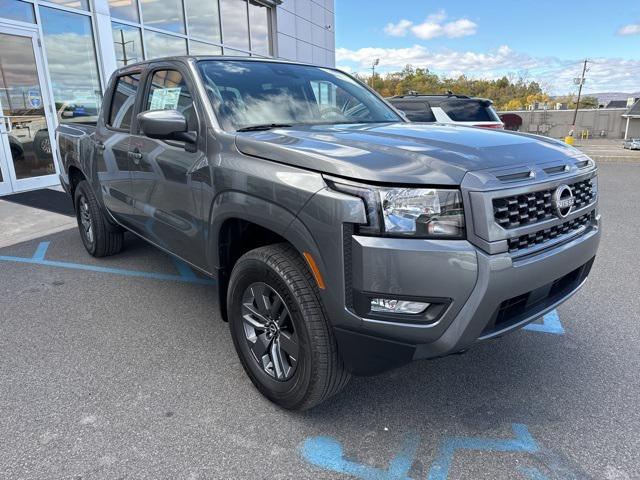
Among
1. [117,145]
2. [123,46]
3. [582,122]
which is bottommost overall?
[582,122]

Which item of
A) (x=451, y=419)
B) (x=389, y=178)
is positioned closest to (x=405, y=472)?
(x=451, y=419)

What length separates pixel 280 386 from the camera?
2.48 meters

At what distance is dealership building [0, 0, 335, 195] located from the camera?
8.52 meters

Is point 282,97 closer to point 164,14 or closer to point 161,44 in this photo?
point 161,44

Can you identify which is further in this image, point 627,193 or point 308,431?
point 627,193

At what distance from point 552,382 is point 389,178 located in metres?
1.76

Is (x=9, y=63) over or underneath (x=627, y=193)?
over

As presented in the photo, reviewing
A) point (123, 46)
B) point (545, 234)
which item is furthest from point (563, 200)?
point (123, 46)

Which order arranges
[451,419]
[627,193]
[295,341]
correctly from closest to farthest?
[295,341], [451,419], [627,193]

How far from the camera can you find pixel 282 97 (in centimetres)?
322

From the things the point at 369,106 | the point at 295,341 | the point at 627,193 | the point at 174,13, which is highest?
the point at 174,13

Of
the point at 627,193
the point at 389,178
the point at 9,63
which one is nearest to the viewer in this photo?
the point at 389,178

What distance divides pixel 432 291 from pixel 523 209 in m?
0.57

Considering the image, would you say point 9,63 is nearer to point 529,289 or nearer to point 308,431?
point 308,431
